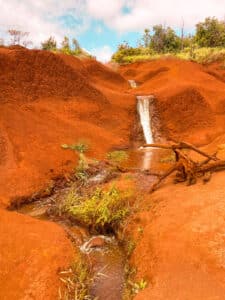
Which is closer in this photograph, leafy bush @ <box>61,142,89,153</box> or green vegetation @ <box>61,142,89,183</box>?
green vegetation @ <box>61,142,89,183</box>

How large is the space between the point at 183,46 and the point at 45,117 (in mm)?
30447

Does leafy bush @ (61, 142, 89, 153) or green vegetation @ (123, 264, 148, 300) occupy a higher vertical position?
leafy bush @ (61, 142, 89, 153)

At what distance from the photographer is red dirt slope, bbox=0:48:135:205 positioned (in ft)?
30.9

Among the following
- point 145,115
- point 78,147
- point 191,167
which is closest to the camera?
point 191,167

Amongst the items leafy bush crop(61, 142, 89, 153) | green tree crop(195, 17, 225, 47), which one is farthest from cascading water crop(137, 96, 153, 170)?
green tree crop(195, 17, 225, 47)

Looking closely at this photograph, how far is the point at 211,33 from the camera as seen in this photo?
35.0m

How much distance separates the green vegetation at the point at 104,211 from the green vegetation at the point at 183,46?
2459cm

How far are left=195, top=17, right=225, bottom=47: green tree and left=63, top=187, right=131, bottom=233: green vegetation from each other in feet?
106

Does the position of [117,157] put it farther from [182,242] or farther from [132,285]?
[132,285]

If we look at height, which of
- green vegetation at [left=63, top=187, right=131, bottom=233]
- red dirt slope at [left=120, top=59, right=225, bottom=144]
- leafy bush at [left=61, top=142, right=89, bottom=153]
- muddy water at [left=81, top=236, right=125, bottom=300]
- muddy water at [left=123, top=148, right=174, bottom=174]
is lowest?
muddy water at [left=81, top=236, right=125, bottom=300]

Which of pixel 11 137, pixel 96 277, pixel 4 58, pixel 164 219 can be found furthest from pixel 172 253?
pixel 4 58

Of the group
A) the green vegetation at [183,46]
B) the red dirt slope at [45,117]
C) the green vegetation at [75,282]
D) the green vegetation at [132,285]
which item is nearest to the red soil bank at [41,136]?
the red dirt slope at [45,117]

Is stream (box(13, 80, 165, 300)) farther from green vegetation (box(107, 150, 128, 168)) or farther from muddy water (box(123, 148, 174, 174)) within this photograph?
green vegetation (box(107, 150, 128, 168))

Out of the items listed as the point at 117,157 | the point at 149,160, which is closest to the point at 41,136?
the point at 117,157
